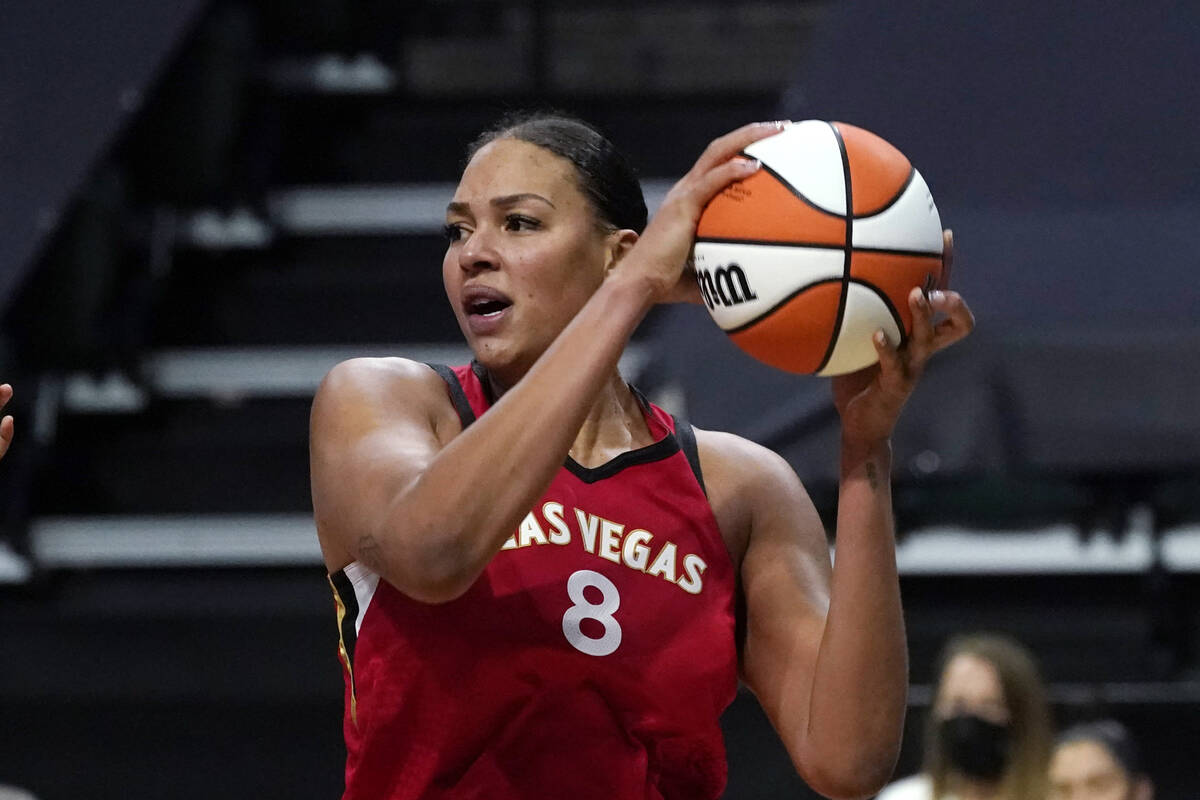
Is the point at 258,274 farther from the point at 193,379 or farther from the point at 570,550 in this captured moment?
the point at 570,550

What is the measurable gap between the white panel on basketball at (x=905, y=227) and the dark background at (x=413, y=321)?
2781mm

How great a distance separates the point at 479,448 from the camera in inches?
63.4

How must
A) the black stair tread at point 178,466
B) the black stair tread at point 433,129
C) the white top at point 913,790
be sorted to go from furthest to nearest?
the black stair tread at point 433,129 → the black stair tread at point 178,466 → the white top at point 913,790

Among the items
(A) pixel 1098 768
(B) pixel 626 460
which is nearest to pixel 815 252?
(B) pixel 626 460

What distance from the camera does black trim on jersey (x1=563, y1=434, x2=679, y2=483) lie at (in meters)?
2.00

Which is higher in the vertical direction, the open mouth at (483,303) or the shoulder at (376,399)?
the open mouth at (483,303)

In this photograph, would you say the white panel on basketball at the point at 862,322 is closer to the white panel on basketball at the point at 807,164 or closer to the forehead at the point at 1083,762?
the white panel on basketball at the point at 807,164

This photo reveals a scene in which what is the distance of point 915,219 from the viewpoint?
185cm

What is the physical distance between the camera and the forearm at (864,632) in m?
1.88

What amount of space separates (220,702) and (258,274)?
1.62 metres

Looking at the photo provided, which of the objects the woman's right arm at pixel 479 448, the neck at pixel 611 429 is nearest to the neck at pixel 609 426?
the neck at pixel 611 429

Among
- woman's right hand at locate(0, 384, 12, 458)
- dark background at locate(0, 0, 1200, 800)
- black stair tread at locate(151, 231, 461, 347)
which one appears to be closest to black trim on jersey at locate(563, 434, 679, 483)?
woman's right hand at locate(0, 384, 12, 458)

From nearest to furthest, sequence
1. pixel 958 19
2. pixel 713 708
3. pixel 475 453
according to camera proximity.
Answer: pixel 475 453
pixel 713 708
pixel 958 19

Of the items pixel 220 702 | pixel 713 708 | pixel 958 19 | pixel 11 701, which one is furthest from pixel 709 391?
pixel 713 708
